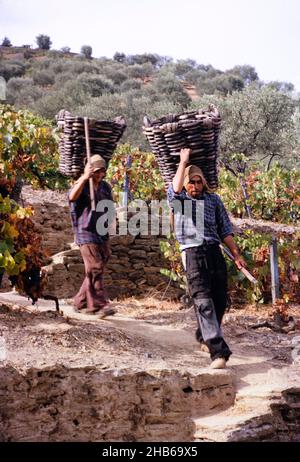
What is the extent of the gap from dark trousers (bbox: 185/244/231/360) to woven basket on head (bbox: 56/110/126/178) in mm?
1333

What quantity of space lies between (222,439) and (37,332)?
1565 mm

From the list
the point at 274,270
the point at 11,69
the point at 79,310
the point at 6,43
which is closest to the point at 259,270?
the point at 274,270

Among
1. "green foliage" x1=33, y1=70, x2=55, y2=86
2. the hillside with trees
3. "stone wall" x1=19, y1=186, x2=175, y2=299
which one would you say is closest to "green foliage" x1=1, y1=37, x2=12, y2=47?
the hillside with trees

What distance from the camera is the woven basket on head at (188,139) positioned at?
4477mm

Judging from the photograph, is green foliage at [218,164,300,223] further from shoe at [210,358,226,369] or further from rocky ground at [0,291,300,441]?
shoe at [210,358,226,369]

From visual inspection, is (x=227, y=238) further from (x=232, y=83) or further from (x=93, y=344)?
(x=232, y=83)

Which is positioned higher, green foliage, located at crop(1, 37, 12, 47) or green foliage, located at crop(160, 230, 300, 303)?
green foliage, located at crop(1, 37, 12, 47)

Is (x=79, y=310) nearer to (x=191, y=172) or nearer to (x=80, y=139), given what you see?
(x=80, y=139)

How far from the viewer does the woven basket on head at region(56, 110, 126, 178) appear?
5.09 m

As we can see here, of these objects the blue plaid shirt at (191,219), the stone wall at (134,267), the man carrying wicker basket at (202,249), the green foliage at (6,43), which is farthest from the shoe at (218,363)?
the green foliage at (6,43)

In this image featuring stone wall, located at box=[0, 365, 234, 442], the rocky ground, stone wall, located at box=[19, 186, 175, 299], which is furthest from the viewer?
stone wall, located at box=[19, 186, 175, 299]

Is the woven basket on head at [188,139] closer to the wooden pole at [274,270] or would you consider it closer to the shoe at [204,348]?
the shoe at [204,348]

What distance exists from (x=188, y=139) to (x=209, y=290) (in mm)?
1148

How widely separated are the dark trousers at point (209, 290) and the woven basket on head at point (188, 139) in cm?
58
